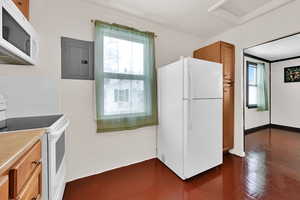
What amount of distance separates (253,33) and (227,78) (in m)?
0.83

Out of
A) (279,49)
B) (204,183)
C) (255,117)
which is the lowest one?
(204,183)

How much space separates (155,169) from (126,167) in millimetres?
468

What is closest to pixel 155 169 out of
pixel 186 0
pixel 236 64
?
pixel 236 64

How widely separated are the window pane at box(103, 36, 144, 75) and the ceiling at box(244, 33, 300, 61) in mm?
2727

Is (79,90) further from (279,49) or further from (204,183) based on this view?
(279,49)

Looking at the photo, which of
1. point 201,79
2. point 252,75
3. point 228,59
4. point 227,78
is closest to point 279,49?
point 252,75

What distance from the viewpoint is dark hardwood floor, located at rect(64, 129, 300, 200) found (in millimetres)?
1479

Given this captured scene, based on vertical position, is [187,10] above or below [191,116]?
above

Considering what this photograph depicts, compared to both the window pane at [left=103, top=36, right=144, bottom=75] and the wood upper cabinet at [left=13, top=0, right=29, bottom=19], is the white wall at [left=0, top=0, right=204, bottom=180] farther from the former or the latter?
the window pane at [left=103, top=36, right=144, bottom=75]

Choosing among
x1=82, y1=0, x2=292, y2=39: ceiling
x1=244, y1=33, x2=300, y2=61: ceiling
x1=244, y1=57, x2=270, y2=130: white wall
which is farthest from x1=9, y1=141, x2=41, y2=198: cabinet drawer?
x1=244, y1=57, x2=270, y2=130: white wall

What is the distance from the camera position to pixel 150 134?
231 cm

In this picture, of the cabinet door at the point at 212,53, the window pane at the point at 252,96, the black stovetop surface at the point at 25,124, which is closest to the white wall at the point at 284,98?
the window pane at the point at 252,96

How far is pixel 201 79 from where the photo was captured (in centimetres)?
177

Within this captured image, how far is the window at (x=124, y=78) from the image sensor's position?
6.00 feet
